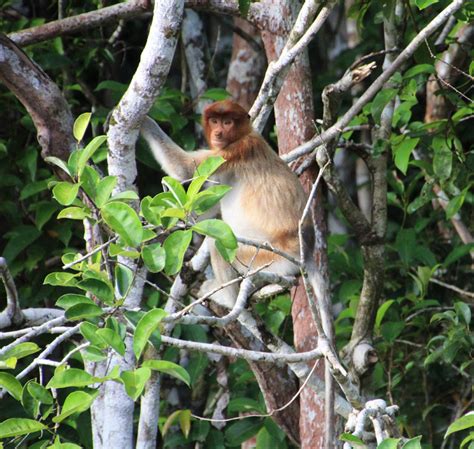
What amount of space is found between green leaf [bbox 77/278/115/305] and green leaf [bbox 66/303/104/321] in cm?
4

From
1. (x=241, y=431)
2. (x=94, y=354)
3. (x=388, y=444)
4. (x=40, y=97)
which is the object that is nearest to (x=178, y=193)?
(x=94, y=354)

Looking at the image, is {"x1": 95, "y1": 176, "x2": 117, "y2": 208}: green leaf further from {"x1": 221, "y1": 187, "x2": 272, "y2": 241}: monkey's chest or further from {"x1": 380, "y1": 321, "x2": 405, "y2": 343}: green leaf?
{"x1": 380, "y1": 321, "x2": 405, "y2": 343}: green leaf

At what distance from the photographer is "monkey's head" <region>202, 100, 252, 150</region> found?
473 centimetres

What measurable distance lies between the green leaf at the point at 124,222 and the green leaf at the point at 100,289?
0.15 metres

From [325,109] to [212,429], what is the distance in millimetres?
1764

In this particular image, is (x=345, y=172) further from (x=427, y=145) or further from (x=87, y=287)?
(x=87, y=287)

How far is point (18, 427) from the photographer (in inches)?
104

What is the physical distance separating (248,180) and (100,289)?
217 cm

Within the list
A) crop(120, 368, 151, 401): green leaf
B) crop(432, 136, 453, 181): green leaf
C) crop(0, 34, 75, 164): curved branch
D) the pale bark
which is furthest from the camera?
crop(432, 136, 453, 181): green leaf

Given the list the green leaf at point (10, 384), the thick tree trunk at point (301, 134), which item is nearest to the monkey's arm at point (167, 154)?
the thick tree trunk at point (301, 134)

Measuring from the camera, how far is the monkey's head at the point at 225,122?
15.5 ft

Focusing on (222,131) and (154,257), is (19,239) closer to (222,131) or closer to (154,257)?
(222,131)

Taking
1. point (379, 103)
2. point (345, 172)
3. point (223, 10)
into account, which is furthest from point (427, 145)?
point (345, 172)

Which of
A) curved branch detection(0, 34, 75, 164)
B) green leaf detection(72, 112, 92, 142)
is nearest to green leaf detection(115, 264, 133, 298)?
green leaf detection(72, 112, 92, 142)
